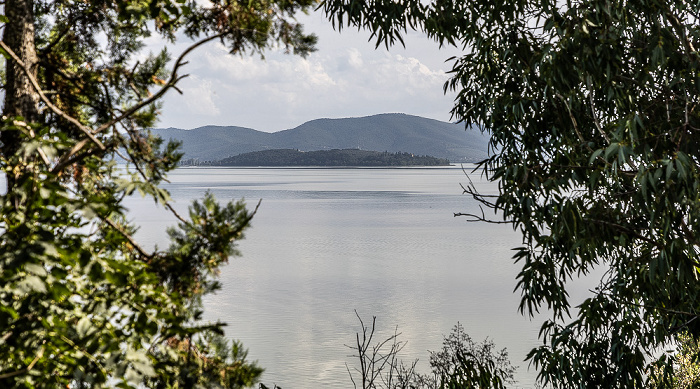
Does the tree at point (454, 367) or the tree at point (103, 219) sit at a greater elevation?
the tree at point (103, 219)

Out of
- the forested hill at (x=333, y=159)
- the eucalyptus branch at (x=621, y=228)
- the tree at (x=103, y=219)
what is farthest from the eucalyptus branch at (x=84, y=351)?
the forested hill at (x=333, y=159)

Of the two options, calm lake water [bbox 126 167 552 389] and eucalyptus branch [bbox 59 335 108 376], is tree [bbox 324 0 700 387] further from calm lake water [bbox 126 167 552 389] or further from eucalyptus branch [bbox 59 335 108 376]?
calm lake water [bbox 126 167 552 389]

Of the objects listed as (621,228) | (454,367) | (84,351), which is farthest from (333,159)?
(84,351)

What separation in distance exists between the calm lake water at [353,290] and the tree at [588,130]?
498 centimetres

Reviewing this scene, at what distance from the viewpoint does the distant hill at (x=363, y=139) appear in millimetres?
129375

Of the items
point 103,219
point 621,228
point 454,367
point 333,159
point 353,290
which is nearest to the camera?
point 103,219

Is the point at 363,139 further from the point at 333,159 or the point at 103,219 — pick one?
the point at 103,219

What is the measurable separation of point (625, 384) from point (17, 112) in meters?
4.59

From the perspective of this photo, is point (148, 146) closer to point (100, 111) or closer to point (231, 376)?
point (100, 111)

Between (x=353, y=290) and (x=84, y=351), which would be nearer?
(x=84, y=351)

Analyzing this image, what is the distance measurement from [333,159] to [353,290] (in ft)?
305

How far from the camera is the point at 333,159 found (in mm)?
109062

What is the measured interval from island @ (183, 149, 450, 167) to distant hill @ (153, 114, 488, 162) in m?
15.6

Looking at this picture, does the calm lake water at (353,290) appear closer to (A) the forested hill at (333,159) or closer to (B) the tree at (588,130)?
(B) the tree at (588,130)
